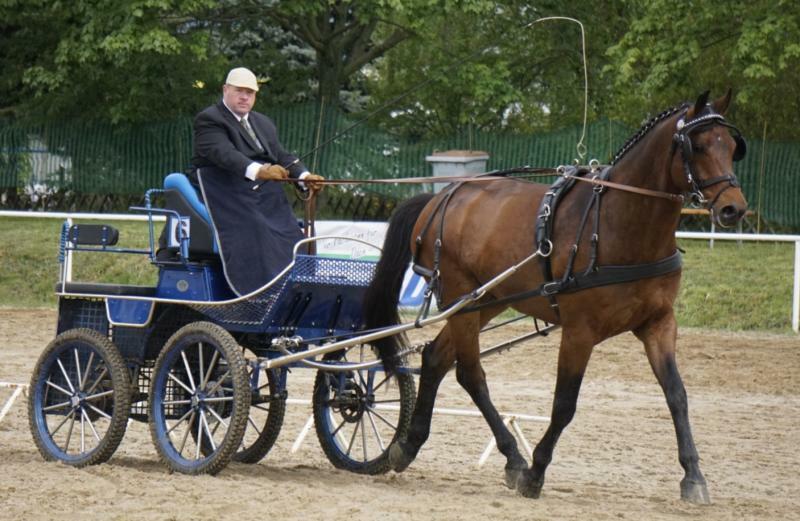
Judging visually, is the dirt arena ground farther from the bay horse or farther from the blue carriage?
the bay horse

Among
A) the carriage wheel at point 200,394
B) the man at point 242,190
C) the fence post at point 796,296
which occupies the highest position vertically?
the man at point 242,190

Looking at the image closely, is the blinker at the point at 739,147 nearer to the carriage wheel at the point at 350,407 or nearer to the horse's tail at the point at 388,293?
the horse's tail at the point at 388,293

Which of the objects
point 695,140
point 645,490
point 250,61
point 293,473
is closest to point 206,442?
point 293,473

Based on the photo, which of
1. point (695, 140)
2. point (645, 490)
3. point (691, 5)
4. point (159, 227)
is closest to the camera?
point (695, 140)

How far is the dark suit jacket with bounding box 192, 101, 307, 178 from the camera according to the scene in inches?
305

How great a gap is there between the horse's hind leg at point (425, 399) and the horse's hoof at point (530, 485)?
809 millimetres

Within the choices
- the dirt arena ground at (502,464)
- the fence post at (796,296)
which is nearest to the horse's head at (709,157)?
the dirt arena ground at (502,464)

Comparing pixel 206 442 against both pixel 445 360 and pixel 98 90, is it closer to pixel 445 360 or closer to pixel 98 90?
pixel 445 360

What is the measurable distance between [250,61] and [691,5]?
796 centimetres

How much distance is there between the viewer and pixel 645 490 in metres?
7.70

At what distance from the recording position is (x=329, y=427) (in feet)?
27.1

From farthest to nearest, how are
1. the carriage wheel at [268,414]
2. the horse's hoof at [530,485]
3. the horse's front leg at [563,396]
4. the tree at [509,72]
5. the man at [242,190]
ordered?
1. the tree at [509,72]
2. the carriage wheel at [268,414]
3. the man at [242,190]
4. the horse's hoof at [530,485]
5. the horse's front leg at [563,396]

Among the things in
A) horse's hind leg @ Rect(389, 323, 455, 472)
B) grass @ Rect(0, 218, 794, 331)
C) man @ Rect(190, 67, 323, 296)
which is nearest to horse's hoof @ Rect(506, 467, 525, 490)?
horse's hind leg @ Rect(389, 323, 455, 472)

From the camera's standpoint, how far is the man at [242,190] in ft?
25.4
